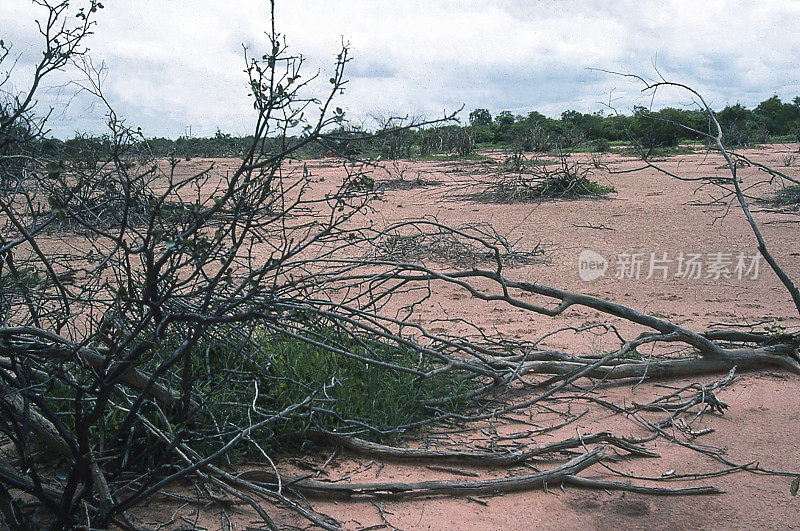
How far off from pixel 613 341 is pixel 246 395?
2909 mm

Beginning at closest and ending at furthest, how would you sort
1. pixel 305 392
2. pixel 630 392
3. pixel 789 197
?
pixel 305 392
pixel 630 392
pixel 789 197

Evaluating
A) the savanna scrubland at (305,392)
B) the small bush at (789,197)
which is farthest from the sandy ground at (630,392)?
the small bush at (789,197)

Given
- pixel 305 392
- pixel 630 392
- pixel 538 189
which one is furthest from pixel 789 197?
pixel 305 392

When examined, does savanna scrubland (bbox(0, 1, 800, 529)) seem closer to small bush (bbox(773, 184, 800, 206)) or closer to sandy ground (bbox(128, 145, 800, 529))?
sandy ground (bbox(128, 145, 800, 529))

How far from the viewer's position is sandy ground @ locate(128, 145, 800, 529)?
9.12ft

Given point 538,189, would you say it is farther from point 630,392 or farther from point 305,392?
point 305,392

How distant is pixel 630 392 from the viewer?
4.12m

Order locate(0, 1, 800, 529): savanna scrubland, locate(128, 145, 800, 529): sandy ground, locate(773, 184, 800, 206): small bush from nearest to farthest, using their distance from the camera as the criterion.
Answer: locate(0, 1, 800, 529): savanna scrubland, locate(128, 145, 800, 529): sandy ground, locate(773, 184, 800, 206): small bush

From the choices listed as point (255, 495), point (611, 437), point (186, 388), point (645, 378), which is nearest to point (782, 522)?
point (611, 437)

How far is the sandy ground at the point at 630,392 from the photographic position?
278 centimetres

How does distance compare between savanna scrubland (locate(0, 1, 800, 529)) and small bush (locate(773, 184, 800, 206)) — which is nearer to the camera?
savanna scrubland (locate(0, 1, 800, 529))

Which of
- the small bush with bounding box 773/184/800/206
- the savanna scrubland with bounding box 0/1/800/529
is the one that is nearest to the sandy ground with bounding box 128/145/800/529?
the savanna scrubland with bounding box 0/1/800/529

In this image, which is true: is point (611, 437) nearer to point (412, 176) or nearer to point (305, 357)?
point (305, 357)

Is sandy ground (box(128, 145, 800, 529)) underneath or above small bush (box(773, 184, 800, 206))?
underneath
